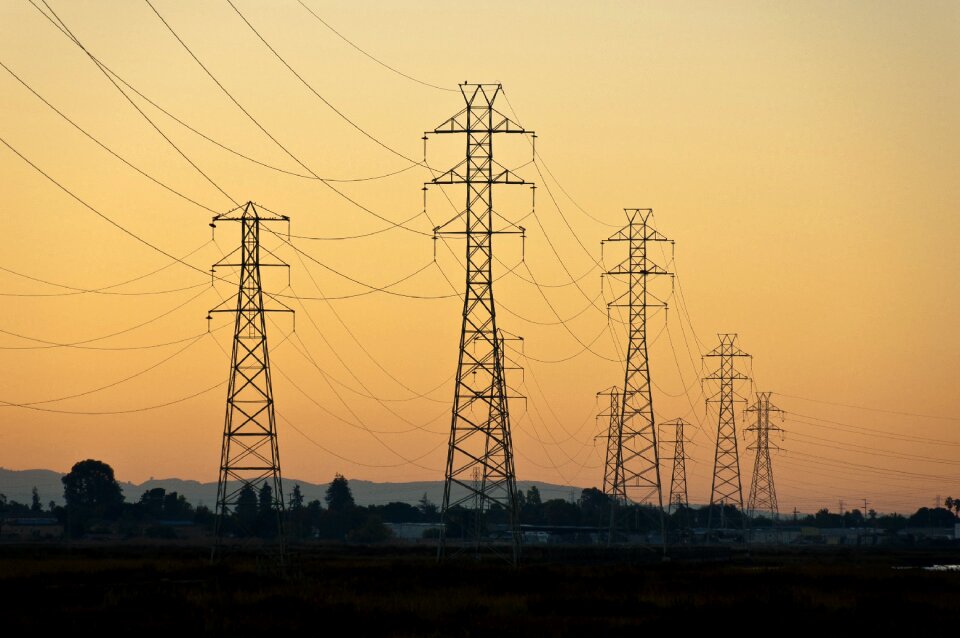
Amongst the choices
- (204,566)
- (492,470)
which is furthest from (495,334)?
(204,566)

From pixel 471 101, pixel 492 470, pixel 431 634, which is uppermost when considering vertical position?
pixel 471 101

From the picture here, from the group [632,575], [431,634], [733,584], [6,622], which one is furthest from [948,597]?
[6,622]

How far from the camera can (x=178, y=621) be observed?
170 ft

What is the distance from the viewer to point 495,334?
8288 centimetres

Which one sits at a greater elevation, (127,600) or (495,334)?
(495,334)

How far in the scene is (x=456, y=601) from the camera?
205 ft

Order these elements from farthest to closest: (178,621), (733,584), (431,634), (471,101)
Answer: (471,101) < (733,584) < (178,621) < (431,634)

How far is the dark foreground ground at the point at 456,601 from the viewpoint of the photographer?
2051 inches

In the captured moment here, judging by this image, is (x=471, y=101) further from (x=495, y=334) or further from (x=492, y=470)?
(x=492, y=470)

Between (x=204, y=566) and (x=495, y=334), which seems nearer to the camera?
(x=495, y=334)

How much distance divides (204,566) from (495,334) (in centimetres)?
2546

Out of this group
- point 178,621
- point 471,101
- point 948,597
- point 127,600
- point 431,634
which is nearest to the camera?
point 431,634

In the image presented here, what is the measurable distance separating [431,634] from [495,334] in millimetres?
35680

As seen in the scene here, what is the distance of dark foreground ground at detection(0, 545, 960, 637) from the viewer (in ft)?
171
